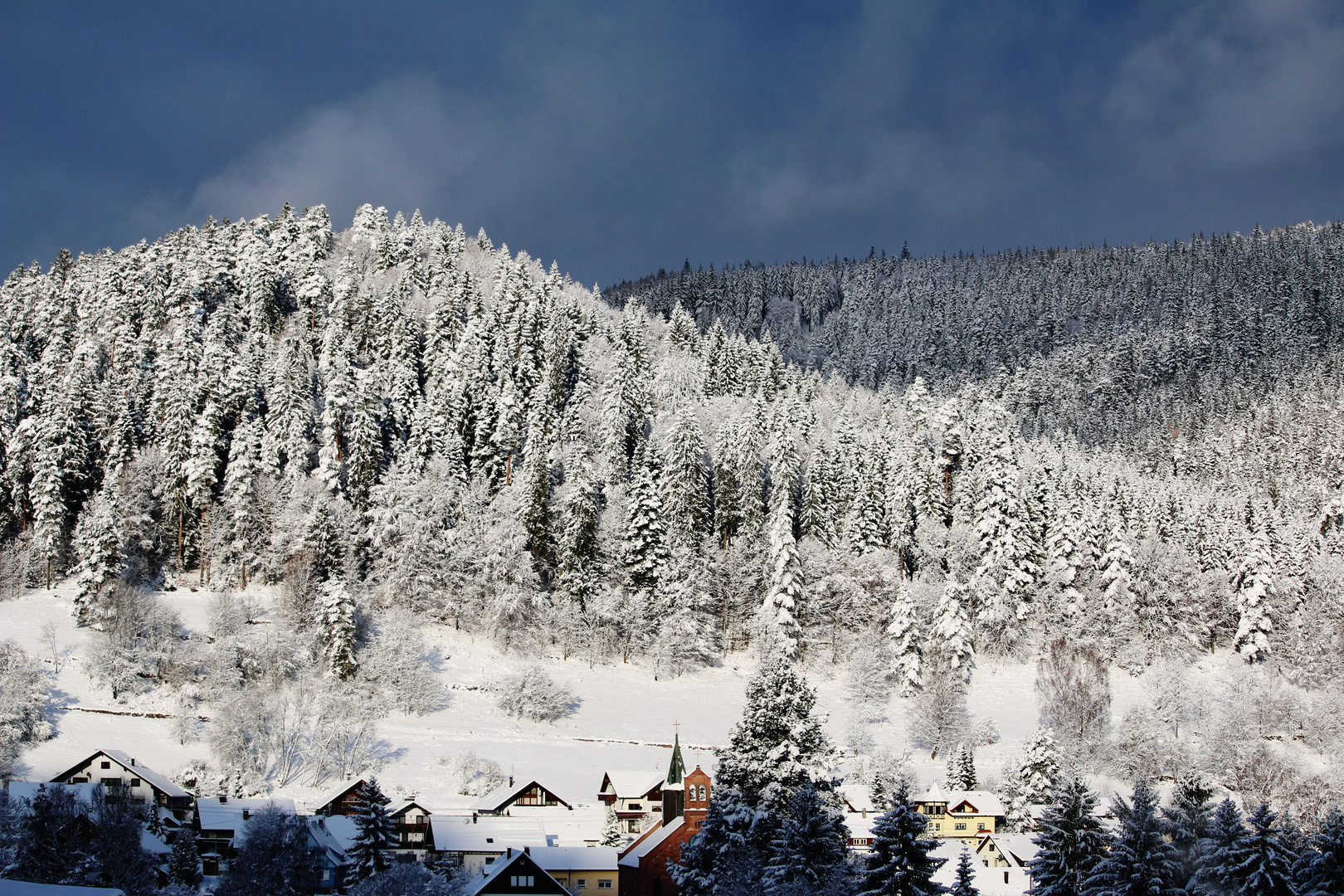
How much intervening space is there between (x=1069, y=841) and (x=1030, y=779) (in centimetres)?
2827

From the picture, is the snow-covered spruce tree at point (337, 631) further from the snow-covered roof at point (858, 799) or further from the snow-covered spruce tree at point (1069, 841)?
the snow-covered spruce tree at point (1069, 841)

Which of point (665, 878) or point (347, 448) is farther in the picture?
point (347, 448)

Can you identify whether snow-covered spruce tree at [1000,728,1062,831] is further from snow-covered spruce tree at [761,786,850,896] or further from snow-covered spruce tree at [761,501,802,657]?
snow-covered spruce tree at [761,786,850,896]

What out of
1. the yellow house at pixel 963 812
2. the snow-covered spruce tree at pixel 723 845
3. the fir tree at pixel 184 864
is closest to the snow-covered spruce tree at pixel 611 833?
the snow-covered spruce tree at pixel 723 845

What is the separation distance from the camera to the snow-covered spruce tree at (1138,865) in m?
32.6

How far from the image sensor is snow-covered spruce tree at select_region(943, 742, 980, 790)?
218ft

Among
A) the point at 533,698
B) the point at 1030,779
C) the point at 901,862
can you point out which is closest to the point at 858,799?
the point at 1030,779

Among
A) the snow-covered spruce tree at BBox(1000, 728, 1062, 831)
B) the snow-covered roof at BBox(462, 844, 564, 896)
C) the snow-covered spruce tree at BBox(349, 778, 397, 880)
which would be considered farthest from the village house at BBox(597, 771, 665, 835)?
the snow-covered spruce tree at BBox(1000, 728, 1062, 831)

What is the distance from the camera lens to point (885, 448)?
3681 inches

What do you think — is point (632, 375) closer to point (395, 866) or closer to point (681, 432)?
point (681, 432)

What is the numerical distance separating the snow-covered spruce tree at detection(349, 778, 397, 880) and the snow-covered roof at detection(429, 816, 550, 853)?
698cm

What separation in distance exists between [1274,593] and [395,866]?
74827mm

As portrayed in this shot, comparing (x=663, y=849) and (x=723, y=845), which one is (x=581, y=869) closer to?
(x=663, y=849)

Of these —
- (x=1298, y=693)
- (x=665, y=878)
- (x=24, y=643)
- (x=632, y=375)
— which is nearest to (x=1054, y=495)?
(x=1298, y=693)
